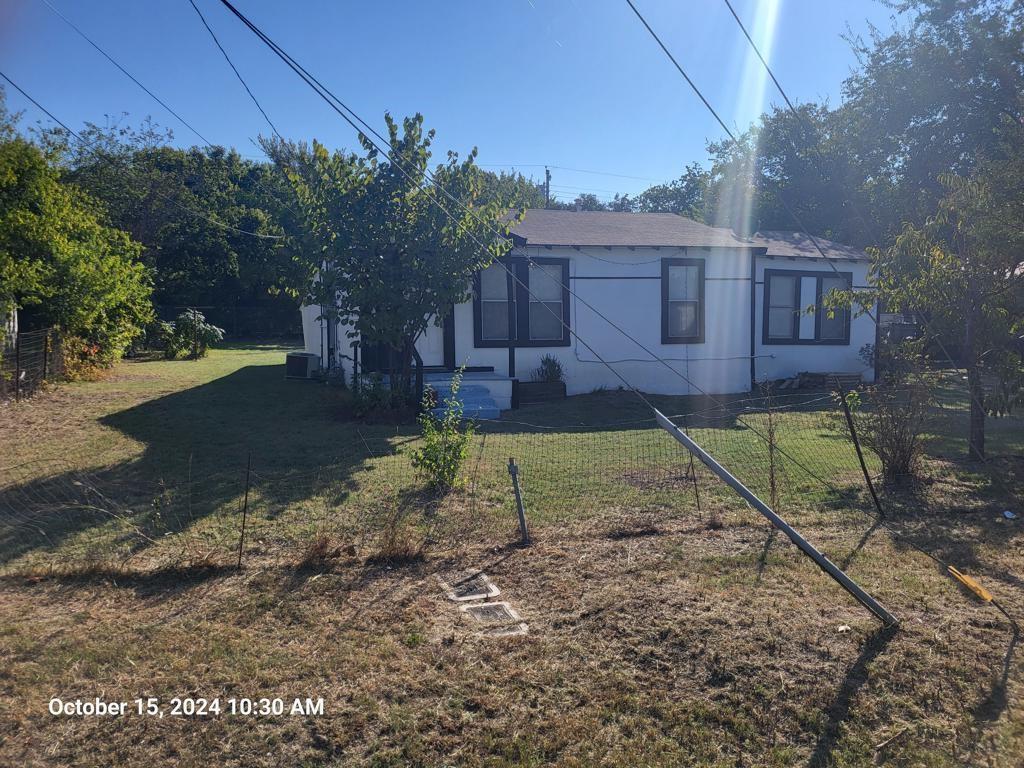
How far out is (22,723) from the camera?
333 centimetres

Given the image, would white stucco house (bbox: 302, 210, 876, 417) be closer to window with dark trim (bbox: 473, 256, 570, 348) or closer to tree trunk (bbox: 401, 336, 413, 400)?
window with dark trim (bbox: 473, 256, 570, 348)

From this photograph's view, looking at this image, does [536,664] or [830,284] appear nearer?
[536,664]

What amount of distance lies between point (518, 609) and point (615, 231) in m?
12.5

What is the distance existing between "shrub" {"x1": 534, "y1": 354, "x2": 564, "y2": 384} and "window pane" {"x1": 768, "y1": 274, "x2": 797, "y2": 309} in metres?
5.51

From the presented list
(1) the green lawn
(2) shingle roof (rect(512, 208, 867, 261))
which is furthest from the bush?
(1) the green lawn

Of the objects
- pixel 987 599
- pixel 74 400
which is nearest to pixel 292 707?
pixel 987 599

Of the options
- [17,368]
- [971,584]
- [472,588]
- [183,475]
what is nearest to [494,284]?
[183,475]

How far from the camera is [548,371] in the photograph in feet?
47.6

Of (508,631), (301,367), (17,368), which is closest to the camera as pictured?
(508,631)

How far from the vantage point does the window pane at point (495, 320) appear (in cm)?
1441

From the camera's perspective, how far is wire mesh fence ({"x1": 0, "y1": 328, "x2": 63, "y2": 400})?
41.2 feet

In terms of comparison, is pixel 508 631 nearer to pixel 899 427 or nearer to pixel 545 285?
pixel 899 427

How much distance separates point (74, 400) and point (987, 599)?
14.1 meters

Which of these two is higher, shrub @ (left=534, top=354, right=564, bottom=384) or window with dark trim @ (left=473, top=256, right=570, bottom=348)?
window with dark trim @ (left=473, top=256, right=570, bottom=348)
